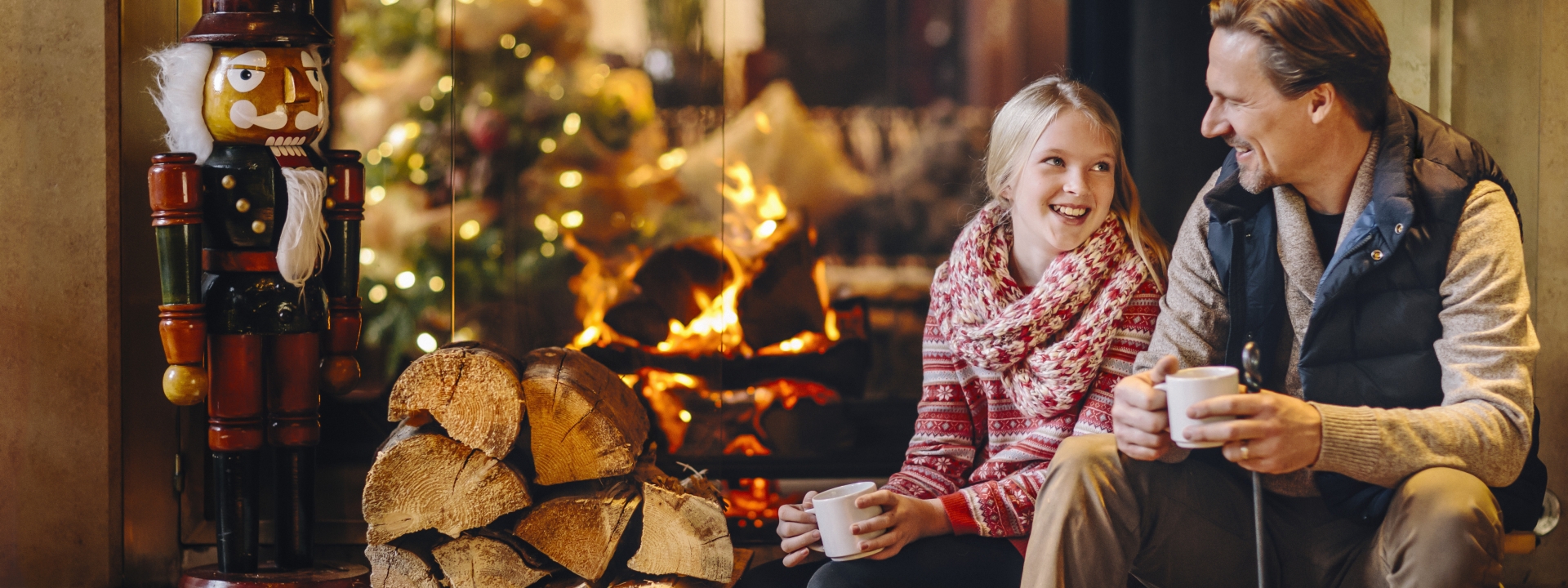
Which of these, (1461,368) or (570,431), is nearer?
(1461,368)

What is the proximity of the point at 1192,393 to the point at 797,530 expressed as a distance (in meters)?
0.75

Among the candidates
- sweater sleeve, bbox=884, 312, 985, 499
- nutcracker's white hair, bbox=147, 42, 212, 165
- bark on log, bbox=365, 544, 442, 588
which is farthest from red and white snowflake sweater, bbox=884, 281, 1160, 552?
nutcracker's white hair, bbox=147, 42, 212, 165

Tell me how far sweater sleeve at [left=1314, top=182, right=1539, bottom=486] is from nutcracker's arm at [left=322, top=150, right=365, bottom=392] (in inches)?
70.4

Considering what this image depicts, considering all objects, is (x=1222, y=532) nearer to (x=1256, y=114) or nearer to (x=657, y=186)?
(x=1256, y=114)

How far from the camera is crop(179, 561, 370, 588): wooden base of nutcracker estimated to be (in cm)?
215

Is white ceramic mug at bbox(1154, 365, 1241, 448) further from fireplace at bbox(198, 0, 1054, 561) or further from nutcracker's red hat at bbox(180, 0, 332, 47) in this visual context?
nutcracker's red hat at bbox(180, 0, 332, 47)

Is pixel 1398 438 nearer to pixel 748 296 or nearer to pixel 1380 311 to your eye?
pixel 1380 311

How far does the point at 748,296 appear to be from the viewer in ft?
8.72

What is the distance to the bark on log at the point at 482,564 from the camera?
2.05 m

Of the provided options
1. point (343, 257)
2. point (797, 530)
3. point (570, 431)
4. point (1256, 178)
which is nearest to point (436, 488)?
point (570, 431)

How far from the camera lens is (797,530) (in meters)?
1.93

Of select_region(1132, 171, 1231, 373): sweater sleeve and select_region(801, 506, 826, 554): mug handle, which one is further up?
select_region(1132, 171, 1231, 373): sweater sleeve

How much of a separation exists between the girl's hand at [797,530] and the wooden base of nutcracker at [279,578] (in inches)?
35.7

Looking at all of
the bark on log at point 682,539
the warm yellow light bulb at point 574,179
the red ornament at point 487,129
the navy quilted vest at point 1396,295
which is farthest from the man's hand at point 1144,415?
the red ornament at point 487,129
